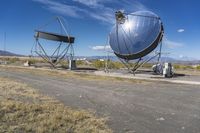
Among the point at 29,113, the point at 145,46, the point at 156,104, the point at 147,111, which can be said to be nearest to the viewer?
the point at 29,113

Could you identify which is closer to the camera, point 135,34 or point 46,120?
point 46,120

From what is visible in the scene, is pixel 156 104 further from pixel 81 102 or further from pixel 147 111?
pixel 81 102

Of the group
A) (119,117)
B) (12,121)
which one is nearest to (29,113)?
(12,121)

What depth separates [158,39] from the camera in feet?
119

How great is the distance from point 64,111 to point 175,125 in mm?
4415

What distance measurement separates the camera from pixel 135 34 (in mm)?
36844

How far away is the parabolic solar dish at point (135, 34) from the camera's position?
1414 inches

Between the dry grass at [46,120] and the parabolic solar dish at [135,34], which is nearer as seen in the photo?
the dry grass at [46,120]

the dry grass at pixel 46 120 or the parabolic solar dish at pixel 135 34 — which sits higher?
the parabolic solar dish at pixel 135 34

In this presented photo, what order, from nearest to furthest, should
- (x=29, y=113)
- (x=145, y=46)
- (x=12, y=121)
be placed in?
(x=12, y=121)
(x=29, y=113)
(x=145, y=46)

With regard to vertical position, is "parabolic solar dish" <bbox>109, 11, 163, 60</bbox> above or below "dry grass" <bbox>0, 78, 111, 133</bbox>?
above

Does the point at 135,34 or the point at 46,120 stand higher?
the point at 135,34

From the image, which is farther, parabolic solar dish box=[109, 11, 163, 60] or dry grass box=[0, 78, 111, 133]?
parabolic solar dish box=[109, 11, 163, 60]

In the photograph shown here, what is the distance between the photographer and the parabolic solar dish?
35906 mm
